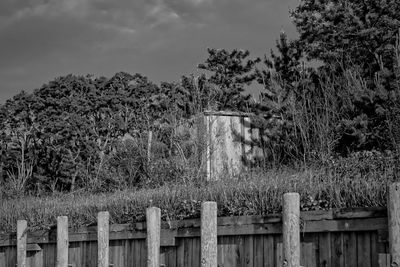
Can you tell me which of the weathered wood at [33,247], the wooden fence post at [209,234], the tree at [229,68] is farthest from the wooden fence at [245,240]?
the tree at [229,68]

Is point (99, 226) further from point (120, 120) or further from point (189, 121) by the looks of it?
point (120, 120)

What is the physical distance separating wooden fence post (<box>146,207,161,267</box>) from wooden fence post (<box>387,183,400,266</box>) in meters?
3.82

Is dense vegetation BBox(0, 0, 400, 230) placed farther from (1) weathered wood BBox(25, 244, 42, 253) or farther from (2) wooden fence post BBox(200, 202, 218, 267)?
(1) weathered wood BBox(25, 244, 42, 253)

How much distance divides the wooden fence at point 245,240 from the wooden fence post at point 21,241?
115 centimetres

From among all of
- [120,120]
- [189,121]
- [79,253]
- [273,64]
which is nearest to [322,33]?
[273,64]

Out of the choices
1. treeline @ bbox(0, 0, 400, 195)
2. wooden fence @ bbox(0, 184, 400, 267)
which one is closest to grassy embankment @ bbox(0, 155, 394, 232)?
wooden fence @ bbox(0, 184, 400, 267)

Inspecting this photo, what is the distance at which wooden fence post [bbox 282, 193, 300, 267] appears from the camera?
889 centimetres

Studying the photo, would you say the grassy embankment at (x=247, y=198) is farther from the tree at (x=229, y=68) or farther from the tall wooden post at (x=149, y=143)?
the tree at (x=229, y=68)

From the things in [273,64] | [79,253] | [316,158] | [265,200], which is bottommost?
[79,253]

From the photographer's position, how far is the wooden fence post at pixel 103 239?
11.5 metres

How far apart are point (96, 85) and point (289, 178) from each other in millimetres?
26942

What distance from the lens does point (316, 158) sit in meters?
16.6

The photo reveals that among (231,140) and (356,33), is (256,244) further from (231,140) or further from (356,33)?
(356,33)

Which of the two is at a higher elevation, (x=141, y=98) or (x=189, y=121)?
(x=141, y=98)
